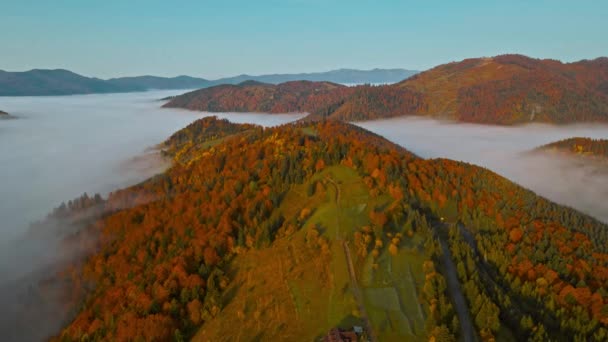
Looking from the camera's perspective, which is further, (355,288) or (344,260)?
(344,260)

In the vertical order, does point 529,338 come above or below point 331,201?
below

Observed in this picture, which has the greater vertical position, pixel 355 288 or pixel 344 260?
pixel 344 260

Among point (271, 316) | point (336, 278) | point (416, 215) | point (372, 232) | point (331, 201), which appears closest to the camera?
point (271, 316)

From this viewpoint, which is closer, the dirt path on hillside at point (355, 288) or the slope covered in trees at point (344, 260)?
the dirt path on hillside at point (355, 288)

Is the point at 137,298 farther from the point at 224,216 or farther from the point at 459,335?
the point at 459,335

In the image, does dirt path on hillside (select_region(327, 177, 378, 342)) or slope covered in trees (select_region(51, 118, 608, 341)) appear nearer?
dirt path on hillside (select_region(327, 177, 378, 342))

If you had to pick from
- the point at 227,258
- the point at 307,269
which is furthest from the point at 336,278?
the point at 227,258

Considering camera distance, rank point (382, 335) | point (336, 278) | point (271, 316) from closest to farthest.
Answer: point (382, 335)
point (271, 316)
point (336, 278)

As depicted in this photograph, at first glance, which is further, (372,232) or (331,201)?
(331,201)
